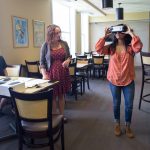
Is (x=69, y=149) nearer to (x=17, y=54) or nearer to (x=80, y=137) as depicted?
(x=80, y=137)

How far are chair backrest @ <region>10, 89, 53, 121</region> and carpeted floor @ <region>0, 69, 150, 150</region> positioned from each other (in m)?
0.86

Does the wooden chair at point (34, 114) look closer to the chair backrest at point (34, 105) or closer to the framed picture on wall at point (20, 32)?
the chair backrest at point (34, 105)

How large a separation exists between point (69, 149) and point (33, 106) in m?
1.01

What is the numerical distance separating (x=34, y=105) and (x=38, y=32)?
190 inches

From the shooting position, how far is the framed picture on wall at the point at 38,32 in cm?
635

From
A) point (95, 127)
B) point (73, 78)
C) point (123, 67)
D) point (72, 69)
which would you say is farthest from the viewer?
point (73, 78)

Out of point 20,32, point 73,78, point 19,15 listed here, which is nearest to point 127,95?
point 73,78

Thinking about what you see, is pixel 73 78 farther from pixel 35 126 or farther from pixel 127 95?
pixel 35 126

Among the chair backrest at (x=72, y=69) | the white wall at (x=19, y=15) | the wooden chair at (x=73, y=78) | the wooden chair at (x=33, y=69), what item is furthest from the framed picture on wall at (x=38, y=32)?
the chair backrest at (x=72, y=69)

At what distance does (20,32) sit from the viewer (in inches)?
223

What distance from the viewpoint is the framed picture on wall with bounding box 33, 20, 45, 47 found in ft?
20.8

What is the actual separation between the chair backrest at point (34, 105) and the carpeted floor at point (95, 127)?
33.9 inches

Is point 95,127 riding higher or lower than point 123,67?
lower

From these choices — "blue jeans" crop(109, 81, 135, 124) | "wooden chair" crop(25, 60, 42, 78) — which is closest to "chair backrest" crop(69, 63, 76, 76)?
"wooden chair" crop(25, 60, 42, 78)
